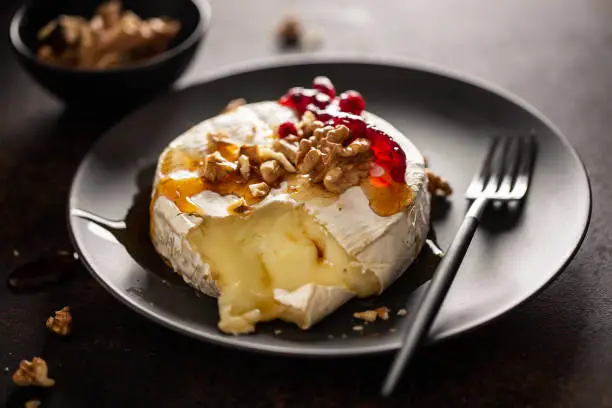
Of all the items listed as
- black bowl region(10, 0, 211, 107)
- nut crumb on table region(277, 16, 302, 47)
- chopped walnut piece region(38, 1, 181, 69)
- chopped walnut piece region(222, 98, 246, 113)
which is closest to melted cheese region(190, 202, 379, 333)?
chopped walnut piece region(222, 98, 246, 113)

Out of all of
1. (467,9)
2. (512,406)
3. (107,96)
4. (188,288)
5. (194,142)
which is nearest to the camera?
(512,406)

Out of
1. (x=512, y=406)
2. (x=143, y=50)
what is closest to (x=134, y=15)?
(x=143, y=50)

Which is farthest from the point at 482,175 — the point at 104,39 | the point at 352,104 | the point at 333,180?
the point at 104,39

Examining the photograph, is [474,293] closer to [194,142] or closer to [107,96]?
[194,142]

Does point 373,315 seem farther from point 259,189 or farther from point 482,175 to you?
point 482,175

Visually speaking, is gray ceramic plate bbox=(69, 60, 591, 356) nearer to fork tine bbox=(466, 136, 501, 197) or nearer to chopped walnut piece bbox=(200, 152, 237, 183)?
fork tine bbox=(466, 136, 501, 197)

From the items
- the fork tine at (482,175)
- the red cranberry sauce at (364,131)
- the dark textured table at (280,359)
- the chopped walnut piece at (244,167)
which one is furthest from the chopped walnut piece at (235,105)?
the fork tine at (482,175)
